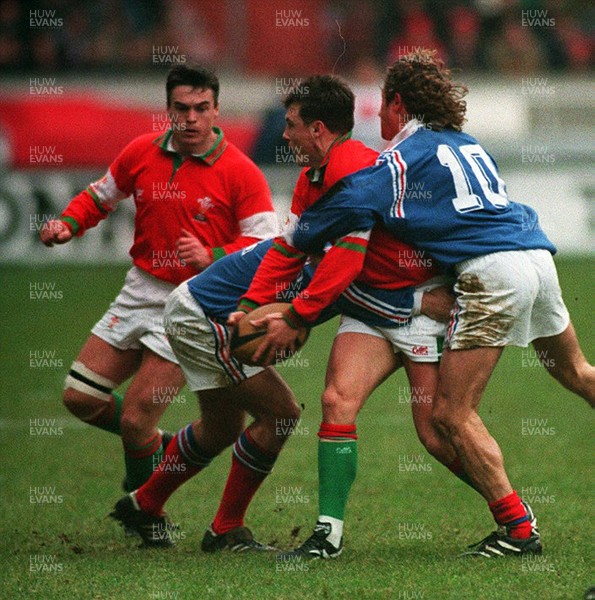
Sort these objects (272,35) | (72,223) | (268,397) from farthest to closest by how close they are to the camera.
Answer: (272,35), (72,223), (268,397)

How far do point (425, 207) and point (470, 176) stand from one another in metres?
0.25

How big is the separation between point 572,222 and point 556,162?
2.93 feet

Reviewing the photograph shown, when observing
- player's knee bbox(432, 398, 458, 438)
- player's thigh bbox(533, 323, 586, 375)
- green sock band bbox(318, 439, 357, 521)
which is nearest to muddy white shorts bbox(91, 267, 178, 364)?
green sock band bbox(318, 439, 357, 521)

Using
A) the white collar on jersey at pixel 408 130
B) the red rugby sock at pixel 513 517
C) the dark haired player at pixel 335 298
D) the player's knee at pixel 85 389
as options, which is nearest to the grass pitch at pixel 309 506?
the red rugby sock at pixel 513 517

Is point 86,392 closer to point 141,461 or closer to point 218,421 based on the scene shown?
point 141,461

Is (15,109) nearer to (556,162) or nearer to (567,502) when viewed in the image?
(556,162)

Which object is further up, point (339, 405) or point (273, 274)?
point (273, 274)

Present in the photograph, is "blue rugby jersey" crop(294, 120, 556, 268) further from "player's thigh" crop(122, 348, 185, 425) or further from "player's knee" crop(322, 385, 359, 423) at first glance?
"player's thigh" crop(122, 348, 185, 425)

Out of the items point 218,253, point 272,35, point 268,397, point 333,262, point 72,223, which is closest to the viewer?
point 333,262

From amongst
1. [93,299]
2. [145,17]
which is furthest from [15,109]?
[93,299]

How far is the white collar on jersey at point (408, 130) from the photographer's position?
19.1 feet

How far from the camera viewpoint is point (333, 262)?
219 inches

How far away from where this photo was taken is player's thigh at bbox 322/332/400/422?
568 centimetres

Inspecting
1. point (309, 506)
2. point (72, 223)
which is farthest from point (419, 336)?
point (72, 223)
